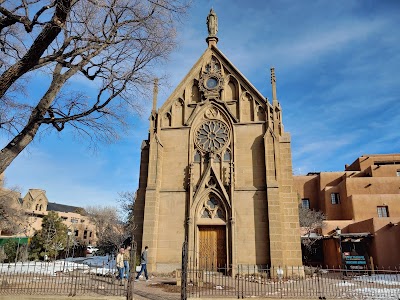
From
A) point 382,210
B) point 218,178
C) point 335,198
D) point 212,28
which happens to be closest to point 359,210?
point 382,210

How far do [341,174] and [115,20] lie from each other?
3928cm

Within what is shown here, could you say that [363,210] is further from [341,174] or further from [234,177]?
[234,177]

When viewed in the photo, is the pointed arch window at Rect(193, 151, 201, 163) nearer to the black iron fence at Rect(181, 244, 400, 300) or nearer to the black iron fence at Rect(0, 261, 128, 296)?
the black iron fence at Rect(181, 244, 400, 300)

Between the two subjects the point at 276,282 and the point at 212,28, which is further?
the point at 212,28

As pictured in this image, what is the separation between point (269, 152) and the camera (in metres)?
20.5

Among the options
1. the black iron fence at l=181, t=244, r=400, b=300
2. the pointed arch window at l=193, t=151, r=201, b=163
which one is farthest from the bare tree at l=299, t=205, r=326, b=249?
the pointed arch window at l=193, t=151, r=201, b=163

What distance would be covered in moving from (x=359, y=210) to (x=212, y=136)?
810 inches

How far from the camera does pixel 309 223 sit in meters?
35.5

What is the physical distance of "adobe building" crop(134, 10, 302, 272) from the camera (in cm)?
1941

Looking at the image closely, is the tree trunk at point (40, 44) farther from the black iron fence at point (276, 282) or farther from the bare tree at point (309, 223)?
the bare tree at point (309, 223)

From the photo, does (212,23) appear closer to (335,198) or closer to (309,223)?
(309,223)

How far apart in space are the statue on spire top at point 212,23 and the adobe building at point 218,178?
2.76 meters

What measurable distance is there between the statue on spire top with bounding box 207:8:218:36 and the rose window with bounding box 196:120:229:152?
7629 mm

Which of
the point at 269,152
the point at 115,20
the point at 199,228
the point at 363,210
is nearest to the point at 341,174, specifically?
the point at 363,210
